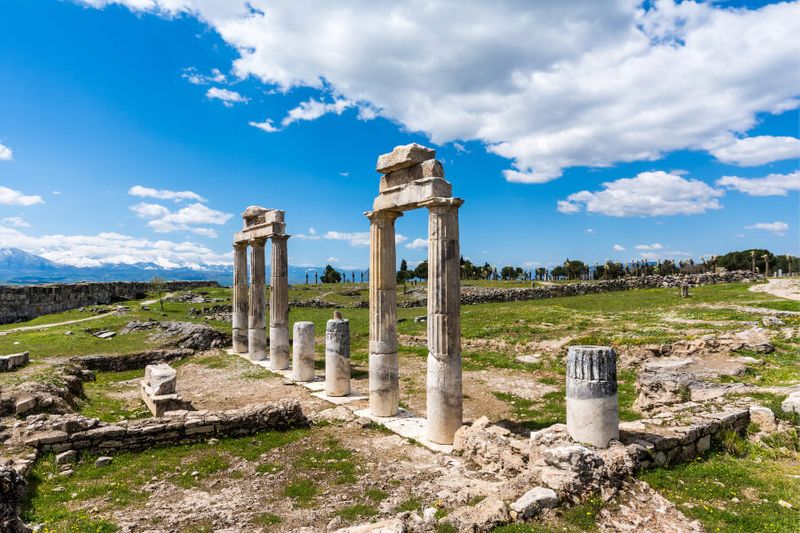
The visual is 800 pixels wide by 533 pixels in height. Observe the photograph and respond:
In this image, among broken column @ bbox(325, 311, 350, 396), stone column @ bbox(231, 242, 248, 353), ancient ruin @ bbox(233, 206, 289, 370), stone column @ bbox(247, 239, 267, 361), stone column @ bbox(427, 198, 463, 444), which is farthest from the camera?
stone column @ bbox(231, 242, 248, 353)

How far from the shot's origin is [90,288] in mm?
44969

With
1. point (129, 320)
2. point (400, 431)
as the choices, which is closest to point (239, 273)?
point (129, 320)

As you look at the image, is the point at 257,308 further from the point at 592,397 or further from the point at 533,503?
the point at 533,503

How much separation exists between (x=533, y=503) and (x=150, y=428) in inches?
355

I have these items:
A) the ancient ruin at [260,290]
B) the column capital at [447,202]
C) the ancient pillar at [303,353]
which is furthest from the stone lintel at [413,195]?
the ancient ruin at [260,290]

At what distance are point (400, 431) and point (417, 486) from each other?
364 cm

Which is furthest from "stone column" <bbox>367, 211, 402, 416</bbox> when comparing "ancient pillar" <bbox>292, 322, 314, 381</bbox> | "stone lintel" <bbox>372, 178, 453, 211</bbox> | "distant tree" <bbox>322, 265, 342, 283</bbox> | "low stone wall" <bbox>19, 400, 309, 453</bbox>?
"distant tree" <bbox>322, 265, 342, 283</bbox>

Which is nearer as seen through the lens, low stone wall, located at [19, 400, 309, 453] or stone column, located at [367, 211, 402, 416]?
low stone wall, located at [19, 400, 309, 453]

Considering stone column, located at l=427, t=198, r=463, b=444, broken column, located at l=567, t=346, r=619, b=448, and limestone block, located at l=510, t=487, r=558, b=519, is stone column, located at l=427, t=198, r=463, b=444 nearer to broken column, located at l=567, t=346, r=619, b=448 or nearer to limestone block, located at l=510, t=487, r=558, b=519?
broken column, located at l=567, t=346, r=619, b=448

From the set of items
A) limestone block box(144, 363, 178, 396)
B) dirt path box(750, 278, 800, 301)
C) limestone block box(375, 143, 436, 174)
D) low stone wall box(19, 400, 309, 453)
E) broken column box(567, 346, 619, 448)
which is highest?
limestone block box(375, 143, 436, 174)

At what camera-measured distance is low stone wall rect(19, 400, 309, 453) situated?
1027 cm

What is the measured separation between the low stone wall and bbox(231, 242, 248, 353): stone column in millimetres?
13790

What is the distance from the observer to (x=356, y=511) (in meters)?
7.88

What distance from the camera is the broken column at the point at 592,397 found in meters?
8.77
